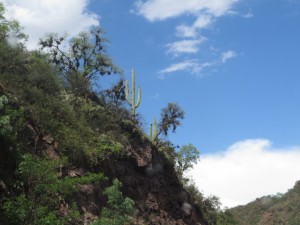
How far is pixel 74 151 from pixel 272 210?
335ft

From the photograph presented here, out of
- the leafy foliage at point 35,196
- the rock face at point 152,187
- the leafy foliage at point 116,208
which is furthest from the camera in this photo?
the rock face at point 152,187

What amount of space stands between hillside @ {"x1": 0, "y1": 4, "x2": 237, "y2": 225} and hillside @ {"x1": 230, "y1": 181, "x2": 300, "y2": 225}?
71.7 meters

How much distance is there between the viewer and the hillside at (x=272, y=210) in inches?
4070

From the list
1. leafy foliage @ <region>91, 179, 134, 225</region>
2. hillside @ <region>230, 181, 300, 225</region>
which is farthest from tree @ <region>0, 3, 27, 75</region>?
hillside @ <region>230, 181, 300, 225</region>

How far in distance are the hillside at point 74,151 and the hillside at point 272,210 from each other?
235 ft

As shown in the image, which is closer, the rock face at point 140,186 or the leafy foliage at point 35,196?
the leafy foliage at point 35,196

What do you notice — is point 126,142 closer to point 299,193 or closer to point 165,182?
point 165,182

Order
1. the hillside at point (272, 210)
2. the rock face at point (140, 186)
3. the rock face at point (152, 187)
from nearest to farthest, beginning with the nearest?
1. the rock face at point (140, 186)
2. the rock face at point (152, 187)
3. the hillside at point (272, 210)

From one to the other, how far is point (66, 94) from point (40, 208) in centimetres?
1721

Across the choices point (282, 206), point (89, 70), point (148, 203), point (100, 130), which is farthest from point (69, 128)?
point (282, 206)

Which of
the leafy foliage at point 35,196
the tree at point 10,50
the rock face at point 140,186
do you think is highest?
the tree at point 10,50

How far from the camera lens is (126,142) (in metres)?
29.2

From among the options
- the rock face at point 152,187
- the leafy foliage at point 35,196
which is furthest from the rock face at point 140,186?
the leafy foliage at point 35,196

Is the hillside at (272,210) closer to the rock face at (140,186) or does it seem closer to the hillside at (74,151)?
the rock face at (140,186)
